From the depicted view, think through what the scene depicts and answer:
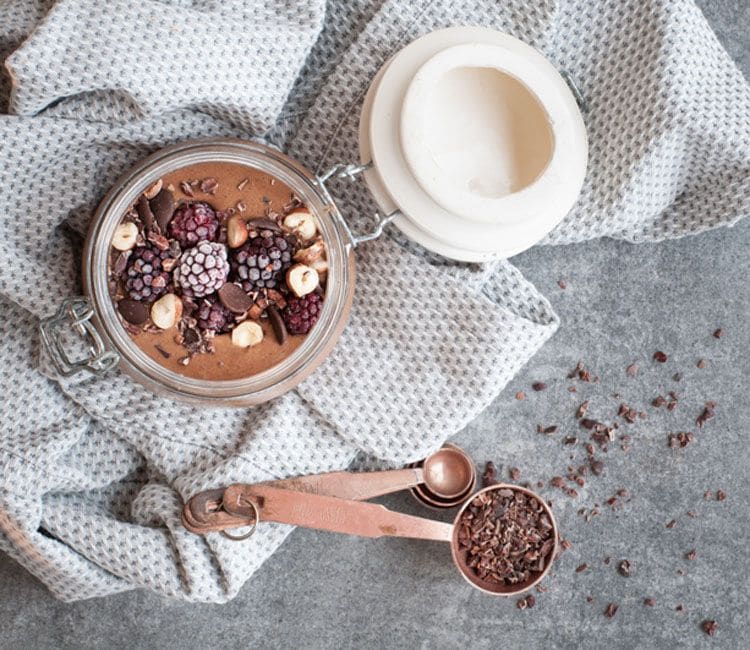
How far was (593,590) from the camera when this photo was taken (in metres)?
1.45

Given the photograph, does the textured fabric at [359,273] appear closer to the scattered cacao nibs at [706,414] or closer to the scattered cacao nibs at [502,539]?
the scattered cacao nibs at [502,539]

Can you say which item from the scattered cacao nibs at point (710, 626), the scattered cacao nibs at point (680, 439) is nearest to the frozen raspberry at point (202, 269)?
the scattered cacao nibs at point (680, 439)

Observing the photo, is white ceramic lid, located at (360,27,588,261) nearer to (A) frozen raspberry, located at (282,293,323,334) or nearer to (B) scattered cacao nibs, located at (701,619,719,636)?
(A) frozen raspberry, located at (282,293,323,334)

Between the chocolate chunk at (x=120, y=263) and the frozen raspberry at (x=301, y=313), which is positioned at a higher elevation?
the frozen raspberry at (x=301, y=313)

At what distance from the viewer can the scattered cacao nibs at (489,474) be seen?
1431 mm

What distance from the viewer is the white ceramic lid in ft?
3.78

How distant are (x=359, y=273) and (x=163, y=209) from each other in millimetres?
320

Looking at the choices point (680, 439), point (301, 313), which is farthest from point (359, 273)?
point (680, 439)

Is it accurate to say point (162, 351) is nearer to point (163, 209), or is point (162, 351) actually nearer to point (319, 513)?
point (163, 209)

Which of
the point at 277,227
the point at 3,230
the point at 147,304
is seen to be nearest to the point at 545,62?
the point at 277,227

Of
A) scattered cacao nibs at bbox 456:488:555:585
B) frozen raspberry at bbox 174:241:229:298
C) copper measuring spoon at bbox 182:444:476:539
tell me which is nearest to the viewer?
frozen raspberry at bbox 174:241:229:298

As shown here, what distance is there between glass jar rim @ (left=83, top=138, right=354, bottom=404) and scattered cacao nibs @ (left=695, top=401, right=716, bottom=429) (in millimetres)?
660

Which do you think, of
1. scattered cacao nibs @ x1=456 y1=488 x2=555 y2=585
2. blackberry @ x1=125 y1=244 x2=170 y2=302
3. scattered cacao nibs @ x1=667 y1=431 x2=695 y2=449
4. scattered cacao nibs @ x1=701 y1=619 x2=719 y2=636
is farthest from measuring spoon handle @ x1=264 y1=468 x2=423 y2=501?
scattered cacao nibs @ x1=701 y1=619 x2=719 y2=636

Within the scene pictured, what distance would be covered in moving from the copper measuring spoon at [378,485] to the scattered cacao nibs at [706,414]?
15.5 inches
